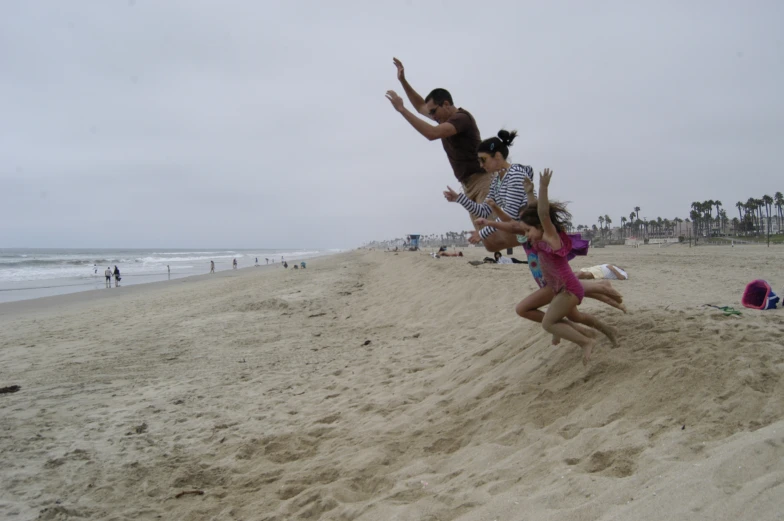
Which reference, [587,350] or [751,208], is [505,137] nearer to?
[587,350]

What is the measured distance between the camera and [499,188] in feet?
14.1

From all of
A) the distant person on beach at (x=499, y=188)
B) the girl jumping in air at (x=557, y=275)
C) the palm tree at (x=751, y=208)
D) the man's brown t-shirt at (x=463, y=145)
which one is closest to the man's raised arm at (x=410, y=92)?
the man's brown t-shirt at (x=463, y=145)

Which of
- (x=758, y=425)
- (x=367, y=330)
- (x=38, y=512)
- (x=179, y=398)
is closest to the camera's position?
(x=758, y=425)

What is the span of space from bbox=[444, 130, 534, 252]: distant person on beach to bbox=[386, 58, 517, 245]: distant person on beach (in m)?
0.10

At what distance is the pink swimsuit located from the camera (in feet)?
12.9

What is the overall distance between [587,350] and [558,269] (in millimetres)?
697

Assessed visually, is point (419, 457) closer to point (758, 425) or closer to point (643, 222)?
point (758, 425)

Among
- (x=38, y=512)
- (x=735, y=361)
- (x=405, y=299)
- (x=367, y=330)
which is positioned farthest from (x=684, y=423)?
(x=405, y=299)

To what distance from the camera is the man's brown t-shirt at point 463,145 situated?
4.38 m

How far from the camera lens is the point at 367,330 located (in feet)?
28.1

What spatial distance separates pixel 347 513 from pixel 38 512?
2.11m

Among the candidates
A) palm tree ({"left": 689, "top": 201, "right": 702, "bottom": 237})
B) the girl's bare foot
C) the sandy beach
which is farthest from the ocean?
palm tree ({"left": 689, "top": 201, "right": 702, "bottom": 237})

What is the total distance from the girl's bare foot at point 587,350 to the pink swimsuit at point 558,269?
369mm

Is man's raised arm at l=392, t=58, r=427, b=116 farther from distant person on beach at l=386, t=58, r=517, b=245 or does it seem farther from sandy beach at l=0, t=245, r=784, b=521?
sandy beach at l=0, t=245, r=784, b=521
